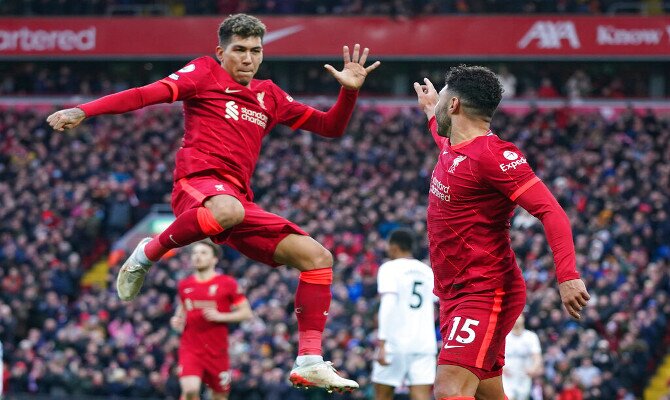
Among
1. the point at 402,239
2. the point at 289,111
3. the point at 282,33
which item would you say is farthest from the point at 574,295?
the point at 282,33

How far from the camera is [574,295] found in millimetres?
6125

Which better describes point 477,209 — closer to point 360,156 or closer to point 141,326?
point 141,326

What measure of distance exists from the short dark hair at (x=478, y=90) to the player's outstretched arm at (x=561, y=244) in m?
0.74

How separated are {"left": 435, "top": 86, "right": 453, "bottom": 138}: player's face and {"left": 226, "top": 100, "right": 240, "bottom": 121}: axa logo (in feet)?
4.85

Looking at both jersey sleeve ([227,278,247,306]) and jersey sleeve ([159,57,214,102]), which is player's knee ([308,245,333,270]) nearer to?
jersey sleeve ([159,57,214,102])

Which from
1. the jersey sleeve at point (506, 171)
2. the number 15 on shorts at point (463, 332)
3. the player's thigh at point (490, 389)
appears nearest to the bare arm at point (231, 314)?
the player's thigh at point (490, 389)

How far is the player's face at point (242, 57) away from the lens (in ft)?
26.1

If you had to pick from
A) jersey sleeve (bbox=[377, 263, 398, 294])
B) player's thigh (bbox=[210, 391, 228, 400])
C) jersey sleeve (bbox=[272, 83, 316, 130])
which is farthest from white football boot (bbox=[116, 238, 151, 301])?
player's thigh (bbox=[210, 391, 228, 400])

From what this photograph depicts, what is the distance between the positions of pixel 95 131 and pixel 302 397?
13948 mm

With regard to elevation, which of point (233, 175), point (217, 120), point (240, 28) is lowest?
point (233, 175)

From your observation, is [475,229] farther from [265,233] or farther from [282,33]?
[282,33]

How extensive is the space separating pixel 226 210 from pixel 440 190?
1.43 metres

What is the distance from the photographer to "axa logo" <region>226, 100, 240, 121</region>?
7898 millimetres

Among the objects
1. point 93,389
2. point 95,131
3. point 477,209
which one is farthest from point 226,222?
point 95,131
